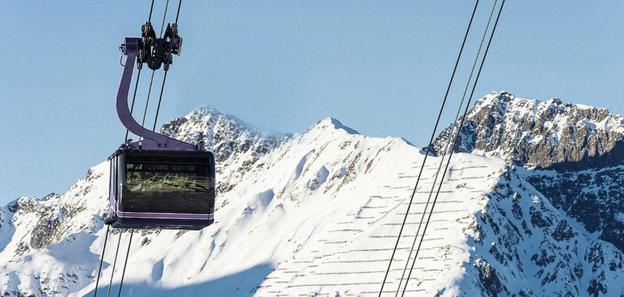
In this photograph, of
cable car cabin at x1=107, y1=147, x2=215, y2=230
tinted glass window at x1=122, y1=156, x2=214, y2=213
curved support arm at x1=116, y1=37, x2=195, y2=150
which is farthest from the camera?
tinted glass window at x1=122, y1=156, x2=214, y2=213

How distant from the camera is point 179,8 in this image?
43375mm

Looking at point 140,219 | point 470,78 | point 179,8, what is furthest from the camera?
point 140,219

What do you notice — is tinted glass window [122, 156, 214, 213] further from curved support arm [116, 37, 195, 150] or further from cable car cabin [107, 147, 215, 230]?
curved support arm [116, 37, 195, 150]

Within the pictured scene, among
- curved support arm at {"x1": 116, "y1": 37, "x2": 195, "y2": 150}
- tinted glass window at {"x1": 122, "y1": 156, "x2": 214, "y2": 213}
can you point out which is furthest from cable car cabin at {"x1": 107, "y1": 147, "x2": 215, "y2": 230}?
curved support arm at {"x1": 116, "y1": 37, "x2": 195, "y2": 150}

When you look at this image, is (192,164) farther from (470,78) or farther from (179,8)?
(470,78)

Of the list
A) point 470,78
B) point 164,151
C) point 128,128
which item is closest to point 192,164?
point 164,151

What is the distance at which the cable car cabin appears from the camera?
46.8 meters

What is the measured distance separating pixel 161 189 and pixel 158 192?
0.12 meters

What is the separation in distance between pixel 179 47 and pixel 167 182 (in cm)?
480

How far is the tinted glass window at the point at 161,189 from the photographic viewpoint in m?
47.0

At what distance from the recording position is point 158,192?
4728 centimetres

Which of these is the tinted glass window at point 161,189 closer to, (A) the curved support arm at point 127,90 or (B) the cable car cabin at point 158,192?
(B) the cable car cabin at point 158,192

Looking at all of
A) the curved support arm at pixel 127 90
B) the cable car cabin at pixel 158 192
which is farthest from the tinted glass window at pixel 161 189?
the curved support arm at pixel 127 90

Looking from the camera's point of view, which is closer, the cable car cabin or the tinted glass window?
the cable car cabin
